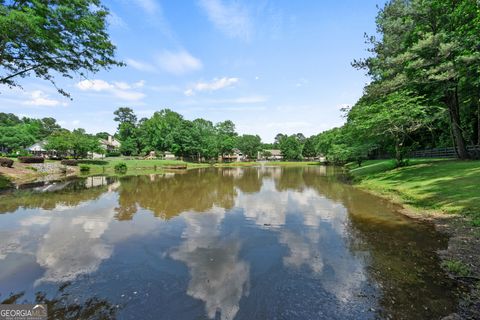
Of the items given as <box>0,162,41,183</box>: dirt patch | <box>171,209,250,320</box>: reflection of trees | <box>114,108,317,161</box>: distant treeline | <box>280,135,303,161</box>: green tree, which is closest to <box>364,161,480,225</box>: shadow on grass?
<box>171,209,250,320</box>: reflection of trees

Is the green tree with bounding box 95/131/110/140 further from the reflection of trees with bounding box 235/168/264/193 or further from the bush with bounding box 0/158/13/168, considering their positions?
the reflection of trees with bounding box 235/168/264/193

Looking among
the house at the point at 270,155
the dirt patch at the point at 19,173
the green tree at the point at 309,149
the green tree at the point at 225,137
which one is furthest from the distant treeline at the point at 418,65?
the house at the point at 270,155

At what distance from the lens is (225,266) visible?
558cm

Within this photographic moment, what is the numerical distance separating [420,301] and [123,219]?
9.75m

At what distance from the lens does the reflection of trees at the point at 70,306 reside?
12.5 ft

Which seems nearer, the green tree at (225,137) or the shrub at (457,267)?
the shrub at (457,267)

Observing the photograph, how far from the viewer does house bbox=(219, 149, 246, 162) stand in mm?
91144

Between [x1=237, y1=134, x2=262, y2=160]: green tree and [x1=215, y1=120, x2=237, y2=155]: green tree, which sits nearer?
[x1=215, y1=120, x2=237, y2=155]: green tree

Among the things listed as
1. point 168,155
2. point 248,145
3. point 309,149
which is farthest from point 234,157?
point 168,155

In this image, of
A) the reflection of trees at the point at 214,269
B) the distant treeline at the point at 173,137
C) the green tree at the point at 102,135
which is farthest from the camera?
the green tree at the point at 102,135

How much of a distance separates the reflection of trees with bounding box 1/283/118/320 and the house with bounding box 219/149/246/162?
83.7 meters

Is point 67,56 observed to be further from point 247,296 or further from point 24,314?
point 247,296

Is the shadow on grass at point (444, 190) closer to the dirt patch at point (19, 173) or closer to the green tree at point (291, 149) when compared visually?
the dirt patch at point (19, 173)

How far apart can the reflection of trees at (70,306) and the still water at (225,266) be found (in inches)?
0.7
